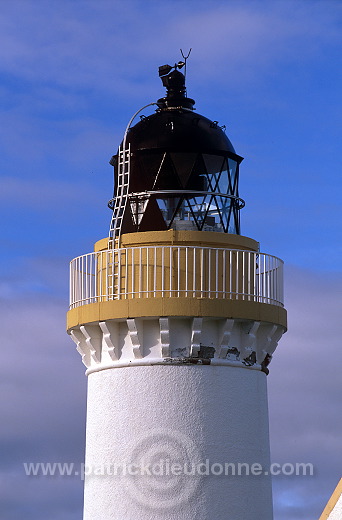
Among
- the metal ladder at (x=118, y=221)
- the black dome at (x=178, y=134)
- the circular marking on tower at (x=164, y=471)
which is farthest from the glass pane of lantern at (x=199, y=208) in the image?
the circular marking on tower at (x=164, y=471)

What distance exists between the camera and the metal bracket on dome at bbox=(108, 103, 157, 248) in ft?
73.8

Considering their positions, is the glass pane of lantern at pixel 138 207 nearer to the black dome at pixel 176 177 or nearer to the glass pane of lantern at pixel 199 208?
the black dome at pixel 176 177

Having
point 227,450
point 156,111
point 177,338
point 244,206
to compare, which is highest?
point 156,111

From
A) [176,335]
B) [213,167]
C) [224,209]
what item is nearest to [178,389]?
[176,335]

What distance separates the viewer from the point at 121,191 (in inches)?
889

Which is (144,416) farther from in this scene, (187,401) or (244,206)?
(244,206)

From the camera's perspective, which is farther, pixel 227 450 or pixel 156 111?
pixel 156 111

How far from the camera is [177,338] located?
2164cm

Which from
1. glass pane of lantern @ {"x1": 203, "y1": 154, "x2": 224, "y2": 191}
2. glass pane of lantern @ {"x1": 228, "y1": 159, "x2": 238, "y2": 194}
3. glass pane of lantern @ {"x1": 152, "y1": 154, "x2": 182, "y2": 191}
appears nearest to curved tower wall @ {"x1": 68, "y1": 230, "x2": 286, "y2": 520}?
glass pane of lantern @ {"x1": 152, "y1": 154, "x2": 182, "y2": 191}

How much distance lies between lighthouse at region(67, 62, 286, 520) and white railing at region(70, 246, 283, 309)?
2cm

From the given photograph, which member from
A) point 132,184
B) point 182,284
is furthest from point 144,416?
point 132,184

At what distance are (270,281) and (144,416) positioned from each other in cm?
304

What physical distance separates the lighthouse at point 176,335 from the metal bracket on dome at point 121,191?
23 mm

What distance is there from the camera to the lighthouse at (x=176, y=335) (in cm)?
2138
